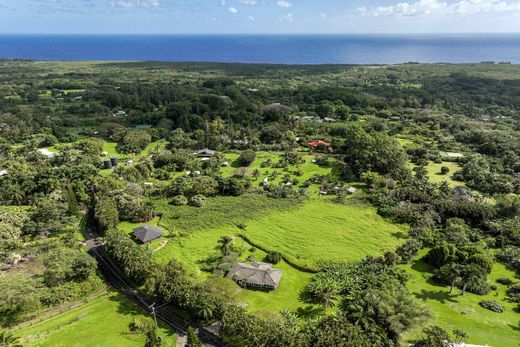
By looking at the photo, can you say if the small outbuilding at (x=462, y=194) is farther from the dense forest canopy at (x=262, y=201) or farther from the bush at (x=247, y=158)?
the bush at (x=247, y=158)

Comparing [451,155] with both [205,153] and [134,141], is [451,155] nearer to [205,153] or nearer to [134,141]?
[205,153]

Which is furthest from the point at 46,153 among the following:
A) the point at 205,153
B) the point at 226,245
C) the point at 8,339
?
the point at 226,245

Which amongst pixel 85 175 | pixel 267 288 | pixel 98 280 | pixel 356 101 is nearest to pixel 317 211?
pixel 267 288

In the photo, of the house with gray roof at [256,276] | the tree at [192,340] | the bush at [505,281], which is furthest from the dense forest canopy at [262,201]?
the tree at [192,340]

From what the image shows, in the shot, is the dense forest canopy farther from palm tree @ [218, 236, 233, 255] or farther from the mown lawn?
the mown lawn

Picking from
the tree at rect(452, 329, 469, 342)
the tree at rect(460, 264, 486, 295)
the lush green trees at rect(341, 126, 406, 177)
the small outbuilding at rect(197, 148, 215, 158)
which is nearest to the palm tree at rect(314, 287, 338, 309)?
the tree at rect(452, 329, 469, 342)
